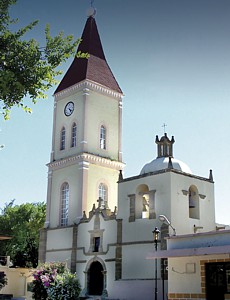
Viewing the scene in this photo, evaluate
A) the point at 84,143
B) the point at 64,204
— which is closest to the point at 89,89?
the point at 84,143

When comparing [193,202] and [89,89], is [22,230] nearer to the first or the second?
[89,89]

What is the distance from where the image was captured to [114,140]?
39.9m

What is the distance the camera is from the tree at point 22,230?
153 feet

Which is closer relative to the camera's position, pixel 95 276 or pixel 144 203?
pixel 144 203

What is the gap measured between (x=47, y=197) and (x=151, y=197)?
1171 cm

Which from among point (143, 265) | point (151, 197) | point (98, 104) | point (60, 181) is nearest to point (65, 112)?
point (98, 104)

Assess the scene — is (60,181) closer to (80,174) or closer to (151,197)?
(80,174)

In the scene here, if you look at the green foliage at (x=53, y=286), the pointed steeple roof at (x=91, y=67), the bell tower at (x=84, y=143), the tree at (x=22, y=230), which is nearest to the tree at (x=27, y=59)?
the green foliage at (x=53, y=286)

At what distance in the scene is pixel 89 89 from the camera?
38.8 metres

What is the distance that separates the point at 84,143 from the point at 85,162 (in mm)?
1556

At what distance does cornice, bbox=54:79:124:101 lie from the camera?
38.7 metres

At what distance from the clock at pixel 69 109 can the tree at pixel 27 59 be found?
84.4 feet

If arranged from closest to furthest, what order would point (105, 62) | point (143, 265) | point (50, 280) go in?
point (50, 280) < point (143, 265) < point (105, 62)

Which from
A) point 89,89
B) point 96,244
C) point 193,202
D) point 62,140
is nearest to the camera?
point 193,202
